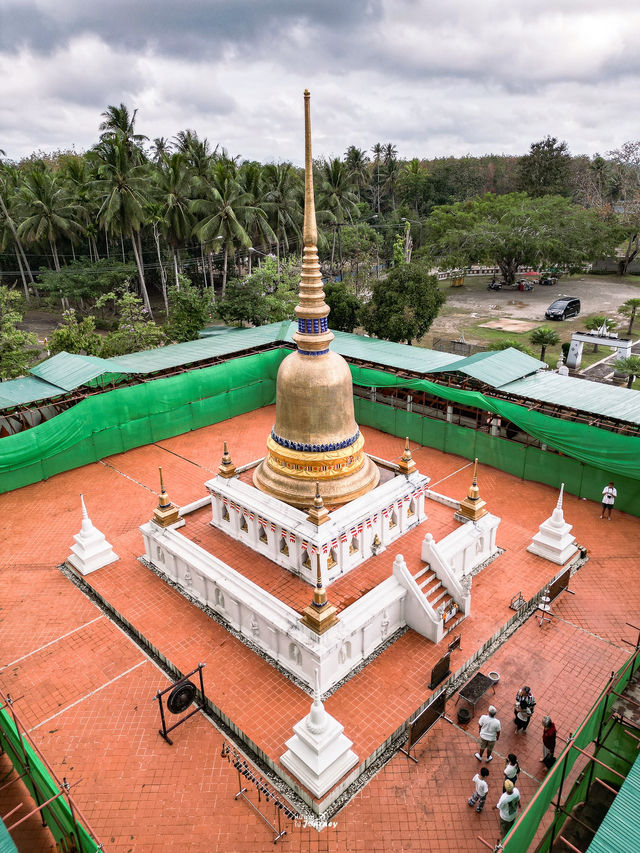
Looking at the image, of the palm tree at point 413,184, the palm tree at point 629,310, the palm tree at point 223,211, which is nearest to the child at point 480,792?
the palm tree at point 223,211

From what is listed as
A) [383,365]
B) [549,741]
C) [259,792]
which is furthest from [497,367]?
[259,792]

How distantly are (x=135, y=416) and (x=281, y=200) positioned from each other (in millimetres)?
26861

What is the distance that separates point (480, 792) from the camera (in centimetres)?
979

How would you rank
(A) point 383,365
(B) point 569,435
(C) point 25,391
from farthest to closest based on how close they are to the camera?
(A) point 383,365
(C) point 25,391
(B) point 569,435

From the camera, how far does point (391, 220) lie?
64938mm

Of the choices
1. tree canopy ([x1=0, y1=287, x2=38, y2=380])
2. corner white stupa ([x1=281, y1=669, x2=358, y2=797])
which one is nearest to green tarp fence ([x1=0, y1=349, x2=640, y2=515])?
tree canopy ([x1=0, y1=287, x2=38, y2=380])

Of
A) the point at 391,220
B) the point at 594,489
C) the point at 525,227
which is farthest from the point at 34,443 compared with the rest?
the point at 391,220

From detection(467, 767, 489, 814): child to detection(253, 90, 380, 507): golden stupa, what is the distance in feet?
22.2

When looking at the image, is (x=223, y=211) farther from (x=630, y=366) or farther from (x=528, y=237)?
(x=630, y=366)

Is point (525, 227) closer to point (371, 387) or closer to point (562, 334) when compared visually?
point (562, 334)

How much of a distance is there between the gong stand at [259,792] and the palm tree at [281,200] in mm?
37388

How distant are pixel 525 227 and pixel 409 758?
4639cm

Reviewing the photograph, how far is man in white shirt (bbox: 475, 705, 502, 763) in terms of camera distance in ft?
35.1

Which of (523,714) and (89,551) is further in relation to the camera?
(89,551)
